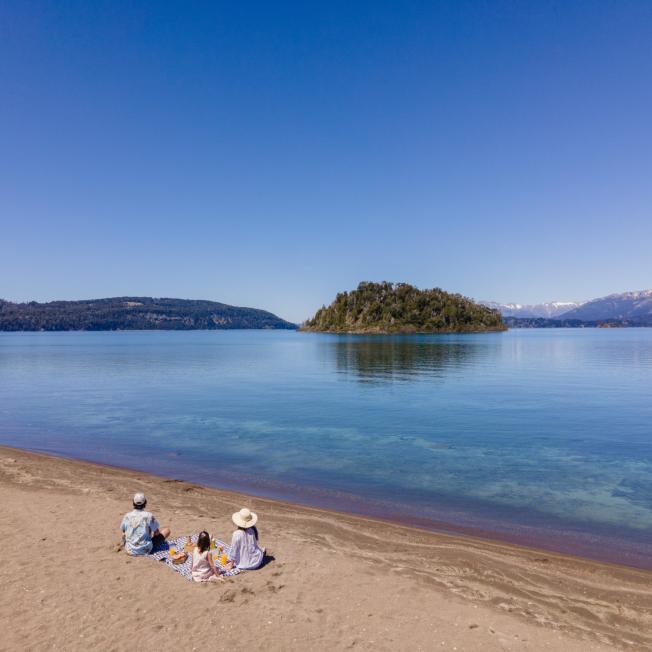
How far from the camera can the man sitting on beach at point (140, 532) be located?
13.3 metres

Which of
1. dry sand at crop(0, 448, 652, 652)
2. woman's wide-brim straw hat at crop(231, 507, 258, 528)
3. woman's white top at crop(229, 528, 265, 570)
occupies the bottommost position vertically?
dry sand at crop(0, 448, 652, 652)

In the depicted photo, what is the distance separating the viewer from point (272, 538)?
49.8 feet

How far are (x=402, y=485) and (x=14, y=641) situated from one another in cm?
1577

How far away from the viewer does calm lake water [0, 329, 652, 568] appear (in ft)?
61.5

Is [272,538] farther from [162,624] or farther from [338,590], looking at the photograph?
[162,624]

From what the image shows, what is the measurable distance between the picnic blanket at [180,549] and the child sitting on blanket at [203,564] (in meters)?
0.35

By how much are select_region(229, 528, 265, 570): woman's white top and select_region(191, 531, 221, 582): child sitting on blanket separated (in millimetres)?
778

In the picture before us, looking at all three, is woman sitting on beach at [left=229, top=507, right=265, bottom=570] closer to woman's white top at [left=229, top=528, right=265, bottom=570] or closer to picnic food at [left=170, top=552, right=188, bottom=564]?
woman's white top at [left=229, top=528, right=265, bottom=570]

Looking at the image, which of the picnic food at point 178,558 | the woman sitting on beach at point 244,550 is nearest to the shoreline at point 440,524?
the woman sitting on beach at point 244,550

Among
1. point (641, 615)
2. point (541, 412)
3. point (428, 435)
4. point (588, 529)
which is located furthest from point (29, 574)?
point (541, 412)

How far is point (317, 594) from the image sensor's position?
11.6 meters

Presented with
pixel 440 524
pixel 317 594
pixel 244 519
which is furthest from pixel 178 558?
pixel 440 524

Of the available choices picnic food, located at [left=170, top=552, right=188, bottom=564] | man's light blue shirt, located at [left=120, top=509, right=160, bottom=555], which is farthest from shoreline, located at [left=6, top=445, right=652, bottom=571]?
man's light blue shirt, located at [left=120, top=509, right=160, bottom=555]

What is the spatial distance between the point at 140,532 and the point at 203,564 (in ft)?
7.93
